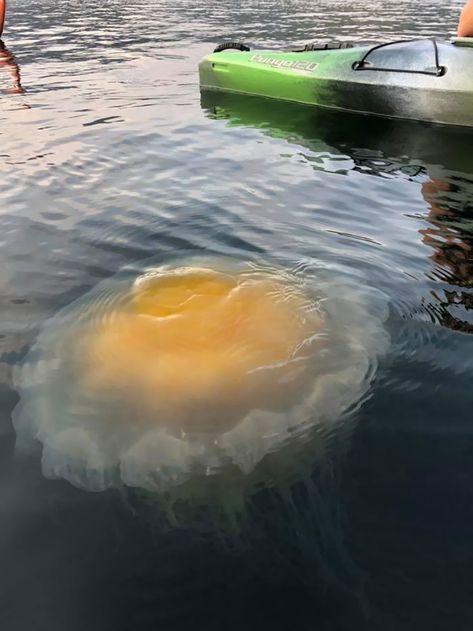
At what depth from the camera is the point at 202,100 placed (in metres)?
11.9

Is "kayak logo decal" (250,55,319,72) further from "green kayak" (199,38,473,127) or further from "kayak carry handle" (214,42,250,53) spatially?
"kayak carry handle" (214,42,250,53)

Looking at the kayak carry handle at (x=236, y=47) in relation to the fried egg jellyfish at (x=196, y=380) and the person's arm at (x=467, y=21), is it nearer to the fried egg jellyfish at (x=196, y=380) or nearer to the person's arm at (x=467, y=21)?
the person's arm at (x=467, y=21)

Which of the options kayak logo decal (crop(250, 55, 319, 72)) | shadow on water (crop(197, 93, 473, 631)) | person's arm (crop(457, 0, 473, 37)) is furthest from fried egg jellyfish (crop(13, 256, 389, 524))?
kayak logo decal (crop(250, 55, 319, 72))

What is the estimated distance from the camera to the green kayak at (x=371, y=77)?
9.05 metres

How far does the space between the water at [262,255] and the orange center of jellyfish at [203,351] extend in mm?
541

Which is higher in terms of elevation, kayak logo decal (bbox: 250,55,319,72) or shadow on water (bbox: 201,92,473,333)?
kayak logo decal (bbox: 250,55,319,72)

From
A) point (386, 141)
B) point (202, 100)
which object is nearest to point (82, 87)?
point (202, 100)

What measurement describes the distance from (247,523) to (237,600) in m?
0.41

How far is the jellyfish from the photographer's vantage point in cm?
315

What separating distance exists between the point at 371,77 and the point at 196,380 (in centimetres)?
832

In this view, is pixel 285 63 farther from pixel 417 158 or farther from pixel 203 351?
pixel 203 351

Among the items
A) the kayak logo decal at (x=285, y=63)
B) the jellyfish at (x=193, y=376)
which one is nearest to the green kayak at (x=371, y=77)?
the kayak logo decal at (x=285, y=63)

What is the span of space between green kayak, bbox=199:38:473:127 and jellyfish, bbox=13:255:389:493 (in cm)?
607

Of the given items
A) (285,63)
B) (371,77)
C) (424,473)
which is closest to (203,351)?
(424,473)
